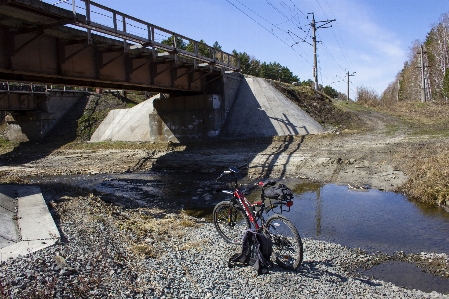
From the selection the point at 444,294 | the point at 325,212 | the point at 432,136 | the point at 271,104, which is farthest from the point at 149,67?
the point at 444,294

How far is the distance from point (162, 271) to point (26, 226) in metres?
3.66

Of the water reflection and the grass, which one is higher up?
the grass

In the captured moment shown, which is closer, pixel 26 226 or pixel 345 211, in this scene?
pixel 26 226

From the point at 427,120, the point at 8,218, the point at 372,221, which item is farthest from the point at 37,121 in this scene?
the point at 427,120

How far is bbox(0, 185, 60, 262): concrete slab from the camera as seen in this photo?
21.6 feet

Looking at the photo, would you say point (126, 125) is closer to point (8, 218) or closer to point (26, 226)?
point (8, 218)

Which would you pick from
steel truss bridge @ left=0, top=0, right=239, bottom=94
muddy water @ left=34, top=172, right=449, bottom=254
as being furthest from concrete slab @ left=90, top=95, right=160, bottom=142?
muddy water @ left=34, top=172, right=449, bottom=254

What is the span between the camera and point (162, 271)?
628 centimetres

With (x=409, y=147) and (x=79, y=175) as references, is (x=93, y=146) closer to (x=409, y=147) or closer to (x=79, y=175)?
(x=79, y=175)

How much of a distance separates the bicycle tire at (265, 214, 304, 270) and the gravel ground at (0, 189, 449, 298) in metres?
0.19

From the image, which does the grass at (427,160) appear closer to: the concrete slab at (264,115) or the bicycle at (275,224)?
the concrete slab at (264,115)

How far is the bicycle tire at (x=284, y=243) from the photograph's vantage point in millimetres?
6438

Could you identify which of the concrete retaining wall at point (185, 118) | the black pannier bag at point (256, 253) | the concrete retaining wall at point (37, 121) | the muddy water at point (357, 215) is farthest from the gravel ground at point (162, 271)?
the concrete retaining wall at point (37, 121)

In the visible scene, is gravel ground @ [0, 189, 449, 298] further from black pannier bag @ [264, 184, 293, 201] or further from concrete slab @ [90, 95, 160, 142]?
concrete slab @ [90, 95, 160, 142]
